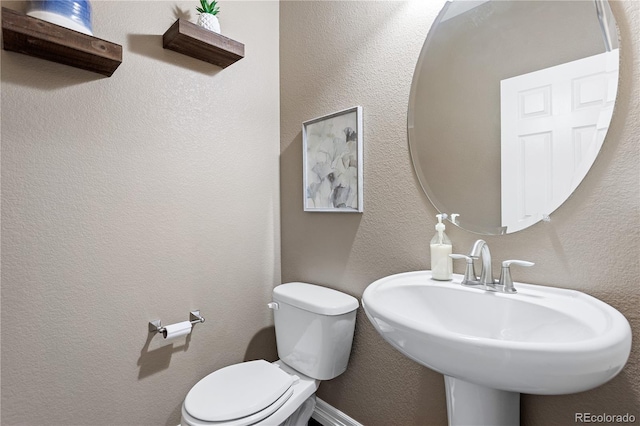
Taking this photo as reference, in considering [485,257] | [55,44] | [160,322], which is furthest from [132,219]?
[485,257]

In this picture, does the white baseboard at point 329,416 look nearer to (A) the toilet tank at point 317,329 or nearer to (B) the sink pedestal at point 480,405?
(A) the toilet tank at point 317,329

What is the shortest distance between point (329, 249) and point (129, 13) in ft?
4.16

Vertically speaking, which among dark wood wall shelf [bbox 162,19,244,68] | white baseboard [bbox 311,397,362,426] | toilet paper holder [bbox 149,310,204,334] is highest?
dark wood wall shelf [bbox 162,19,244,68]

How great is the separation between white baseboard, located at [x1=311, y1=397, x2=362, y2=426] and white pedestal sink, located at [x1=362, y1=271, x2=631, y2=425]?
2.25 ft

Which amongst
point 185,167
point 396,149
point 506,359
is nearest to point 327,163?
point 396,149

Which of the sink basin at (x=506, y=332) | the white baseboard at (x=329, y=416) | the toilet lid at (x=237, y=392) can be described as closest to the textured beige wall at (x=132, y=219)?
the toilet lid at (x=237, y=392)

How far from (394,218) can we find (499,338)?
54cm

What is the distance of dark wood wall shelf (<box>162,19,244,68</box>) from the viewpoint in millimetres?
1252

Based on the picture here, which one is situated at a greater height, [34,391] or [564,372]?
[564,372]

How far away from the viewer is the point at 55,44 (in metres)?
0.99

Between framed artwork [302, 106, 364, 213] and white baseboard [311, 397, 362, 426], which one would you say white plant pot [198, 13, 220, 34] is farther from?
white baseboard [311, 397, 362, 426]

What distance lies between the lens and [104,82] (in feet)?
3.97

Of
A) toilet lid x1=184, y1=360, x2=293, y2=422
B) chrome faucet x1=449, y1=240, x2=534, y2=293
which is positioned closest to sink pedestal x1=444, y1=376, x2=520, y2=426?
chrome faucet x1=449, y1=240, x2=534, y2=293

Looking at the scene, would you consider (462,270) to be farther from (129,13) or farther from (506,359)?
(129,13)
